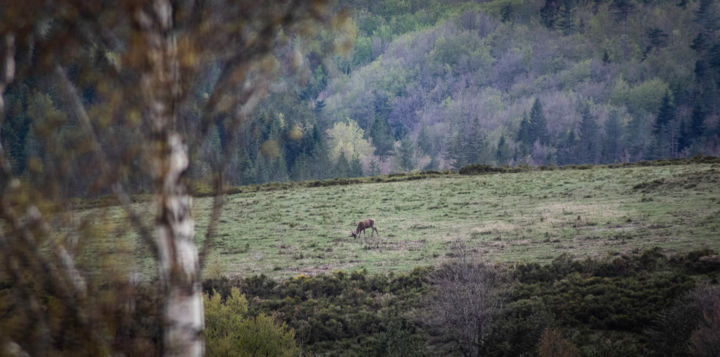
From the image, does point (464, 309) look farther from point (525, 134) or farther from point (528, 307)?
point (525, 134)

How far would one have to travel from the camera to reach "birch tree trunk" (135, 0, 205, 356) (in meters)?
3.36

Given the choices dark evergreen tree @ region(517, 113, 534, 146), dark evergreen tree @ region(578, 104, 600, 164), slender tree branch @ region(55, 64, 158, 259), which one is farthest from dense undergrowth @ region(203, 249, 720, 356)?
dark evergreen tree @ region(517, 113, 534, 146)

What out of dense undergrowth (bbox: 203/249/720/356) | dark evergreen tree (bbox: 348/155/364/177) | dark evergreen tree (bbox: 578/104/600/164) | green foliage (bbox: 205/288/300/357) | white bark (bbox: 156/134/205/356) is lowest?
dense undergrowth (bbox: 203/249/720/356)

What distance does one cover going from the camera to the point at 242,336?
477 inches

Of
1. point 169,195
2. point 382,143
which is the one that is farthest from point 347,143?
point 169,195

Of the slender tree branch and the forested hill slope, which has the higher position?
the forested hill slope

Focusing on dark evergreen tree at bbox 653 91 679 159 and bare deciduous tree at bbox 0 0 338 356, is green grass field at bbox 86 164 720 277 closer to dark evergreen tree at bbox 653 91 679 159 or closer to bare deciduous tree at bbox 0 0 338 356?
bare deciduous tree at bbox 0 0 338 356

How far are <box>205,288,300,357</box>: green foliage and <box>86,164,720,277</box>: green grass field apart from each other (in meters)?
4.99

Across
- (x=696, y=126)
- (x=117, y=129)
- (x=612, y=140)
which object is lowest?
(x=117, y=129)

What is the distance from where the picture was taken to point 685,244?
78.4 ft

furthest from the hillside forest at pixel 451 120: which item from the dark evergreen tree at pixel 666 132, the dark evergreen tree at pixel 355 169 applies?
the dark evergreen tree at pixel 355 169

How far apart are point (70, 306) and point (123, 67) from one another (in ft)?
5.38

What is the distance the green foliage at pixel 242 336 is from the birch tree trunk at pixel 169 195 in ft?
24.6

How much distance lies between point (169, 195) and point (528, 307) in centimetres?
1650
